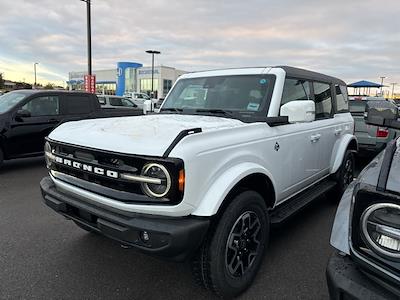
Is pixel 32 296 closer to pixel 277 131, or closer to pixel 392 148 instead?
pixel 277 131

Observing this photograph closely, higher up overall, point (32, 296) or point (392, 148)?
point (392, 148)

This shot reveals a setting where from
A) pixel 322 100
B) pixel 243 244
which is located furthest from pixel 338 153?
pixel 243 244

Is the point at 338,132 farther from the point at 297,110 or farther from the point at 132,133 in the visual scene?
the point at 132,133

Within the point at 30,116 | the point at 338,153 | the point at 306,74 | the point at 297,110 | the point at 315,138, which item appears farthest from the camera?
the point at 30,116

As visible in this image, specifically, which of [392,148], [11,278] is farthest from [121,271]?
[392,148]

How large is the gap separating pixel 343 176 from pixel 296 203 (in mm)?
1730

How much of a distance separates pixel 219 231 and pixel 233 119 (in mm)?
1240

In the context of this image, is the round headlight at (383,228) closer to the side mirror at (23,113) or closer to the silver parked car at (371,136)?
the silver parked car at (371,136)

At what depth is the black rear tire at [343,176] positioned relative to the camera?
5027 millimetres

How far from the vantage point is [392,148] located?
1.92 meters

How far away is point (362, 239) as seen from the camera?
5.24 ft

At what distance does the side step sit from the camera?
11.2 ft

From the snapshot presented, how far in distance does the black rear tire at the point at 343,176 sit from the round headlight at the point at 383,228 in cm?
356

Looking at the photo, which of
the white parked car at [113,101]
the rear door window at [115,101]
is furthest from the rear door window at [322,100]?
the rear door window at [115,101]
